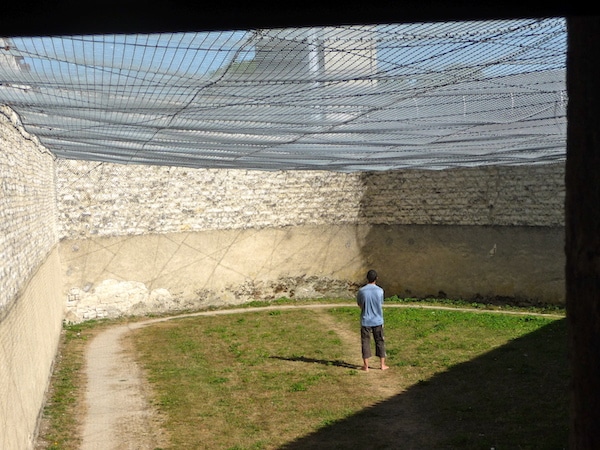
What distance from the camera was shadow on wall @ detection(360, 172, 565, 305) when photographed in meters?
14.9

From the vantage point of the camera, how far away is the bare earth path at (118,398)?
7450 mm

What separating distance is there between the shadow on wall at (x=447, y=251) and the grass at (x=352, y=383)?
4.08 feet

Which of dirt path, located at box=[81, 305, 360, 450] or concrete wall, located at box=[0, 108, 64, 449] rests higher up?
concrete wall, located at box=[0, 108, 64, 449]

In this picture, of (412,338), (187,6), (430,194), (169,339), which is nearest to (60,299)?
(169,339)

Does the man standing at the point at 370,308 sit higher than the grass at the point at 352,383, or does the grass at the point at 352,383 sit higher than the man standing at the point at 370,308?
the man standing at the point at 370,308

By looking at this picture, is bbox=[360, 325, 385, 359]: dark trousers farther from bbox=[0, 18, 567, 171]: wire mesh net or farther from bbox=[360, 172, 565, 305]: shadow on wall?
bbox=[360, 172, 565, 305]: shadow on wall

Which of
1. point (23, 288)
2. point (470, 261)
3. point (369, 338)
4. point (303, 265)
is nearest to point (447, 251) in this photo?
point (470, 261)

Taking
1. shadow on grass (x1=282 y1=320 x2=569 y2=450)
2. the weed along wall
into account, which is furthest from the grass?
the weed along wall

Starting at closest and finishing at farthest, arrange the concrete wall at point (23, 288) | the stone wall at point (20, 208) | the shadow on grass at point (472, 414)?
the concrete wall at point (23, 288)
the stone wall at point (20, 208)
the shadow on grass at point (472, 414)

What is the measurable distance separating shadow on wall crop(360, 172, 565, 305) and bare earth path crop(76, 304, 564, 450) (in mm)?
3769

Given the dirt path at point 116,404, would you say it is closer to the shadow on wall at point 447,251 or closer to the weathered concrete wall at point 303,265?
the weathered concrete wall at point 303,265

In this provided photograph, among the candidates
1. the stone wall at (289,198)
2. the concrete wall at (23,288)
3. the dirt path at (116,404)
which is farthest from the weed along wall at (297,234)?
the concrete wall at (23,288)

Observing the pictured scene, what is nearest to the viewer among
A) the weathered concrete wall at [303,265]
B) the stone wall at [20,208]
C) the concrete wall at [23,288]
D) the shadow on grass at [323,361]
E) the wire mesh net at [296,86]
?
the wire mesh net at [296,86]

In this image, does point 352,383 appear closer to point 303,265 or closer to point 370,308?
point 370,308
